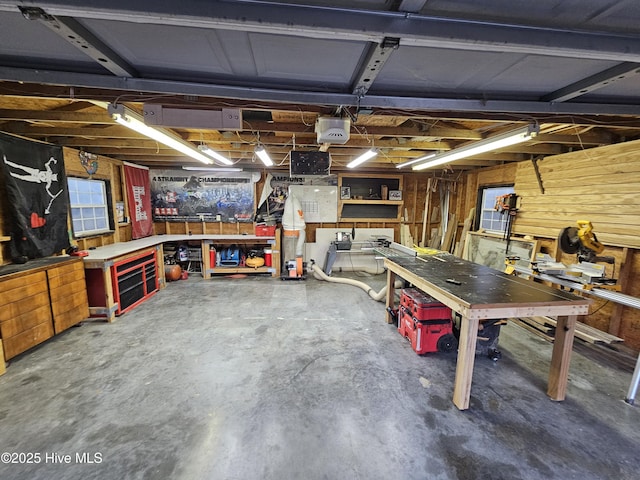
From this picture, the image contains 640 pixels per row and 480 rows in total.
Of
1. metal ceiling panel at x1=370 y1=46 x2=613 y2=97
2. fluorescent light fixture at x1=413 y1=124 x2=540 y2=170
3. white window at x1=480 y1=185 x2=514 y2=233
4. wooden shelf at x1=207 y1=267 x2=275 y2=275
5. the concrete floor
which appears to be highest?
metal ceiling panel at x1=370 y1=46 x2=613 y2=97

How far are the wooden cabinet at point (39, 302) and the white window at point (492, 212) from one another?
7028 mm

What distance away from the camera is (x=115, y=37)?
122 centimetres

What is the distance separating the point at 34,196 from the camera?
135 inches

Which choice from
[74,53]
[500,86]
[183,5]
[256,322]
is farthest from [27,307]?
[500,86]

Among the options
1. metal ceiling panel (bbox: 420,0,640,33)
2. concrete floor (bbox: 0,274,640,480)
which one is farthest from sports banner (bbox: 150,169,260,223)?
metal ceiling panel (bbox: 420,0,640,33)

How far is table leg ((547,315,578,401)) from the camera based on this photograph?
2277 mm

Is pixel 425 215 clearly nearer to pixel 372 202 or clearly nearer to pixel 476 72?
pixel 372 202

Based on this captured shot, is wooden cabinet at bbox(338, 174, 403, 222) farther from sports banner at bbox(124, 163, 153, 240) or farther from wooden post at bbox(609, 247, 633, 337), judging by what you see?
sports banner at bbox(124, 163, 153, 240)

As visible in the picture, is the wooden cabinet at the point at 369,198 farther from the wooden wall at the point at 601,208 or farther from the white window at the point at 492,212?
the wooden wall at the point at 601,208

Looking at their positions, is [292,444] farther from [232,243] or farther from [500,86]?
[232,243]

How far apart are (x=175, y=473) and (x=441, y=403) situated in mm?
2066

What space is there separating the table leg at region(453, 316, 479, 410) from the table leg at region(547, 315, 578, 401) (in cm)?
80

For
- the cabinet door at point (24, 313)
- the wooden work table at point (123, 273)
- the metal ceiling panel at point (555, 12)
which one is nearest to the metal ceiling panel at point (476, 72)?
the metal ceiling panel at point (555, 12)

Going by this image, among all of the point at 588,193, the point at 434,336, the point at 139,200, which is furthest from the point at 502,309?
the point at 139,200
